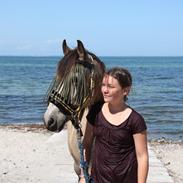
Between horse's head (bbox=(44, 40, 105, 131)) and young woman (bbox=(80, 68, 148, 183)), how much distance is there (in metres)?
0.23

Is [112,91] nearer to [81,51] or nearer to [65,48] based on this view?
[81,51]

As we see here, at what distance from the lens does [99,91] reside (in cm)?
364

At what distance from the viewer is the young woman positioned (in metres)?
3.23

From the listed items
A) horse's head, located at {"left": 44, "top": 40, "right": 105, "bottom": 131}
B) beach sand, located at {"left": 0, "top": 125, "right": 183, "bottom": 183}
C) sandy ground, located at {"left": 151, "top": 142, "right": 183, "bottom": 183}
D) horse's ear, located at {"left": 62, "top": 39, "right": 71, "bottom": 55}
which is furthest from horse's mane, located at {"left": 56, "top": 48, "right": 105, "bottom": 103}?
sandy ground, located at {"left": 151, "top": 142, "right": 183, "bottom": 183}

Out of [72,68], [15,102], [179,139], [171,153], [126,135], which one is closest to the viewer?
[126,135]

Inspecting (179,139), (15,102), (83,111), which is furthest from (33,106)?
(83,111)

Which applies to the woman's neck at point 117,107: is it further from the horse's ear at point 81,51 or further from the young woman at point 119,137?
the horse's ear at point 81,51

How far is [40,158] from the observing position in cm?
1047

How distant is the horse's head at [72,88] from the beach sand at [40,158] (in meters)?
4.07

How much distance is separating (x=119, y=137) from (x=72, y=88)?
53cm

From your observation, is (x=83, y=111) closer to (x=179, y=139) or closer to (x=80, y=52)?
(x=80, y=52)

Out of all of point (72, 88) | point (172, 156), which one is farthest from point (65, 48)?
point (172, 156)

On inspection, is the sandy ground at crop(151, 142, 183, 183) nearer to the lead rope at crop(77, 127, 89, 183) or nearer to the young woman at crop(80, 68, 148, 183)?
the lead rope at crop(77, 127, 89, 183)

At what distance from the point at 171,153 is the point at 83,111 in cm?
900
